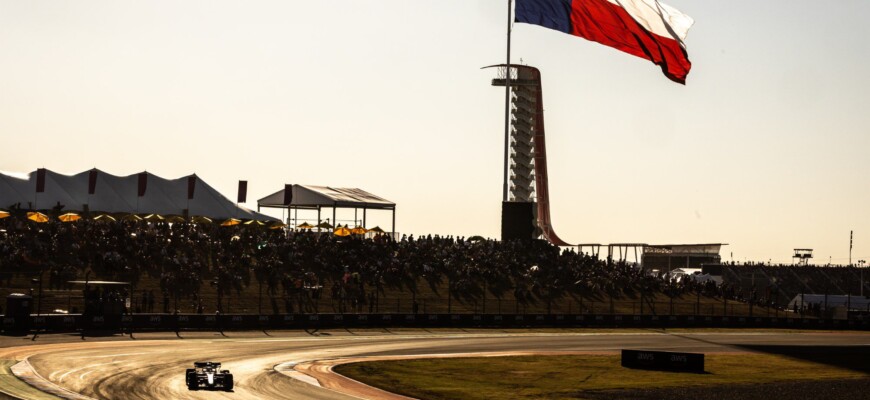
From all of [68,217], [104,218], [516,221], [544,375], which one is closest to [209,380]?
[544,375]

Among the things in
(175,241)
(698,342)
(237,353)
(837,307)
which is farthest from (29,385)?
(837,307)

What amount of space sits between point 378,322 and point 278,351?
16544 mm

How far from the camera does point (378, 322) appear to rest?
63.6m

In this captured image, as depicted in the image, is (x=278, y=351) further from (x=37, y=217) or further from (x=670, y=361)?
(x=37, y=217)

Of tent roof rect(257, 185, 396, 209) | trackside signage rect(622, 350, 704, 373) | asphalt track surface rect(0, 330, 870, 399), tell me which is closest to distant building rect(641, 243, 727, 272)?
tent roof rect(257, 185, 396, 209)

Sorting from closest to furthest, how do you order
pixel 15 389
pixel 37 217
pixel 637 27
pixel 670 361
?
pixel 15 389 < pixel 637 27 < pixel 670 361 < pixel 37 217

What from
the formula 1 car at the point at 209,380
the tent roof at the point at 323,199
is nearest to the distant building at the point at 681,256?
the tent roof at the point at 323,199

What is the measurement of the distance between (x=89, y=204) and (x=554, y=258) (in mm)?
35048

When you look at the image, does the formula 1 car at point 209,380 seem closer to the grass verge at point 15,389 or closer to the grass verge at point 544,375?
the grass verge at point 15,389

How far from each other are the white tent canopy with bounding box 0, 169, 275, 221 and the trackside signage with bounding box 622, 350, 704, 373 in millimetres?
46139

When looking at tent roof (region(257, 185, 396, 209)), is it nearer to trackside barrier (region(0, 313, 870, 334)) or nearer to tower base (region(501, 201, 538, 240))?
tower base (region(501, 201, 538, 240))

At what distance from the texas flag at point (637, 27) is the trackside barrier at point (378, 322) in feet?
79.9

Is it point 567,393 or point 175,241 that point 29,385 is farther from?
point 175,241

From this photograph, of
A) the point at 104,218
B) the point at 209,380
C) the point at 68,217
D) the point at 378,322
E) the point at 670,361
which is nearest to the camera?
the point at 209,380
